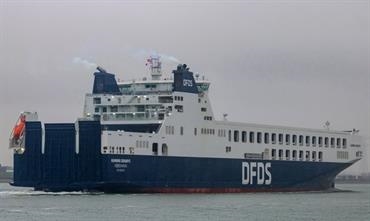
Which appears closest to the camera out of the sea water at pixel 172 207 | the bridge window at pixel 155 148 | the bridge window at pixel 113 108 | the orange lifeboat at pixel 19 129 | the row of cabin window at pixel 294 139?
the sea water at pixel 172 207

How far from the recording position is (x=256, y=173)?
75.4 m

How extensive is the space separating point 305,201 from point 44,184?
55.6 ft

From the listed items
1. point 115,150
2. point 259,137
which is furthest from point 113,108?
point 259,137

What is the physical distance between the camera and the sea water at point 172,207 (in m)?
51.1

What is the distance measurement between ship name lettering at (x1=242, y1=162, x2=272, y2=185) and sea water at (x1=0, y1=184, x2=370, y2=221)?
409 cm

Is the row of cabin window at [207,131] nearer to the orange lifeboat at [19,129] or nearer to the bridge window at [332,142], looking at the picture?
the orange lifeboat at [19,129]

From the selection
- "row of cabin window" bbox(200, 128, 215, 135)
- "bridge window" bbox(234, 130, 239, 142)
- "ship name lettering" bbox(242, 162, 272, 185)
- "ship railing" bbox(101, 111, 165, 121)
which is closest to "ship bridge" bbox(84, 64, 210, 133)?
"ship railing" bbox(101, 111, 165, 121)

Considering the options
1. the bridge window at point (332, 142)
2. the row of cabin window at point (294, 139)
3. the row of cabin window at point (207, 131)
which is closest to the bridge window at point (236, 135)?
the row of cabin window at point (294, 139)

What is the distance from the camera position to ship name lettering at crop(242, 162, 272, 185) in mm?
74312

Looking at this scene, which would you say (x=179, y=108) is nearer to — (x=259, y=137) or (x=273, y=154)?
(x=259, y=137)

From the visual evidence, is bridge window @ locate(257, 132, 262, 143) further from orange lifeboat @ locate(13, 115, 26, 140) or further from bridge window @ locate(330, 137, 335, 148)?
orange lifeboat @ locate(13, 115, 26, 140)

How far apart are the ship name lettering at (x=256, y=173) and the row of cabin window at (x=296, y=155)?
4.83ft

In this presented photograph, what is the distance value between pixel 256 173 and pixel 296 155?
5719 mm

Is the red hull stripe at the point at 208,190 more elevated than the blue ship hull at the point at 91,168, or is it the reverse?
the blue ship hull at the point at 91,168
